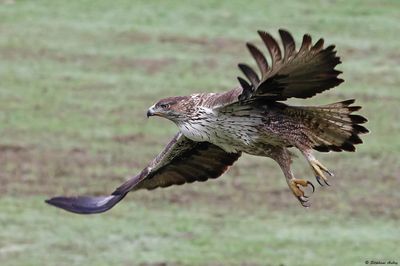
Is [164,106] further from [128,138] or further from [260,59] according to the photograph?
[128,138]

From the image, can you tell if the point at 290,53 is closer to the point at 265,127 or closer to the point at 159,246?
the point at 265,127

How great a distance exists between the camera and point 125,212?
16375 millimetres

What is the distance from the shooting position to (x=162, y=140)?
63.5ft

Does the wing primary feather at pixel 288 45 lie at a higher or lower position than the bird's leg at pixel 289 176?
higher

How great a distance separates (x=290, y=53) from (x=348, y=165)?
389 inches

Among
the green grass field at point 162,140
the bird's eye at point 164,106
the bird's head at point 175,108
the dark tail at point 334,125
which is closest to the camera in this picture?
the dark tail at point 334,125

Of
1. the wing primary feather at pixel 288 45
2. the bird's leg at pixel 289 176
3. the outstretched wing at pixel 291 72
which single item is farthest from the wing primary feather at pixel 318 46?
the bird's leg at pixel 289 176

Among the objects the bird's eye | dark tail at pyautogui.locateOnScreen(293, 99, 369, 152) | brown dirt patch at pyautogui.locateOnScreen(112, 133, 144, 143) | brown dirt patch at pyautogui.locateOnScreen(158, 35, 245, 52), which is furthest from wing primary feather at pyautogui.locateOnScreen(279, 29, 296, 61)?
brown dirt patch at pyautogui.locateOnScreen(158, 35, 245, 52)

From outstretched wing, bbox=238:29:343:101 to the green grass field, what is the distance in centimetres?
563

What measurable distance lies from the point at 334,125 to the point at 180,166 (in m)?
1.79

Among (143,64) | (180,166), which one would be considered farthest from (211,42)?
(180,166)

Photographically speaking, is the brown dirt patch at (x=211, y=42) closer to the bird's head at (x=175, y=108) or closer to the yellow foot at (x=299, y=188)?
the bird's head at (x=175, y=108)

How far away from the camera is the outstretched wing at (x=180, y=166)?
10594 millimetres

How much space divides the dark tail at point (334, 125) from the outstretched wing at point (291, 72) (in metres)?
0.26
